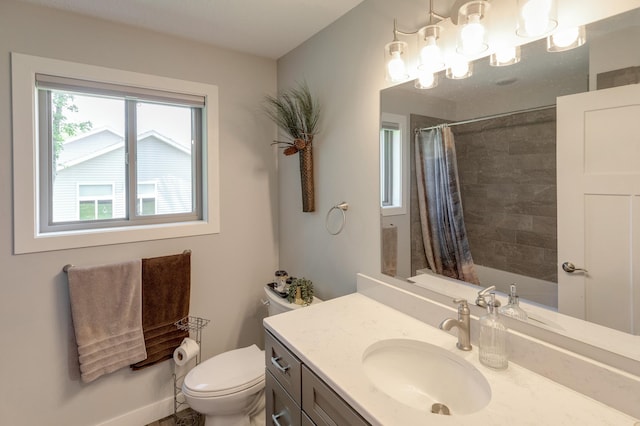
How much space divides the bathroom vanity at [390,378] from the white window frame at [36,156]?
3.70 feet

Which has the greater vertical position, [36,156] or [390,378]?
[36,156]

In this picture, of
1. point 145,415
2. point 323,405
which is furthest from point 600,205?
point 145,415

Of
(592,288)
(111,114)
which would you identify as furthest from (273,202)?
(592,288)

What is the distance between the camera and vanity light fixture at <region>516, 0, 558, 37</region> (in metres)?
0.93

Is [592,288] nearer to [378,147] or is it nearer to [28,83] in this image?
[378,147]

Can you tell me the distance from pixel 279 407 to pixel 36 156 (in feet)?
5.75

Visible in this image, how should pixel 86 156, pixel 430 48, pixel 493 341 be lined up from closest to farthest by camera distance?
pixel 493 341, pixel 430 48, pixel 86 156

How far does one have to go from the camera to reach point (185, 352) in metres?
1.90

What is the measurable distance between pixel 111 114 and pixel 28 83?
40 centimetres

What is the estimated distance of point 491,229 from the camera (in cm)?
116

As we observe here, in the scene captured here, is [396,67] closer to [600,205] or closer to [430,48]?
[430,48]

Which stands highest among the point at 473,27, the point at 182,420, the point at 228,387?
the point at 473,27

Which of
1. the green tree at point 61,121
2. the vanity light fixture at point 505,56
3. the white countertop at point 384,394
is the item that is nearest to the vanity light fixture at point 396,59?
the vanity light fixture at point 505,56

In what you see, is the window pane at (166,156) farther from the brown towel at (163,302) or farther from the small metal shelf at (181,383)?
the small metal shelf at (181,383)
